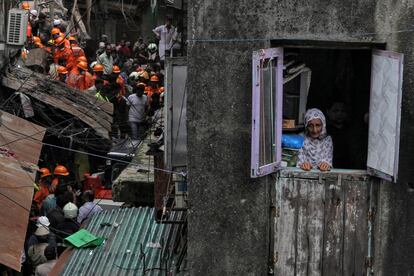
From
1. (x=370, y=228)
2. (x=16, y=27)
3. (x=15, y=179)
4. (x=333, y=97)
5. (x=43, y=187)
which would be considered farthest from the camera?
(x=16, y=27)

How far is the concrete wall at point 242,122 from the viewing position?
20.1 feet

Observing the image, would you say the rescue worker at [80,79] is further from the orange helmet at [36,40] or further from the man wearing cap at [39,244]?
the man wearing cap at [39,244]

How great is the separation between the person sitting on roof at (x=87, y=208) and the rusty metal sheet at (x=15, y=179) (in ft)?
4.32

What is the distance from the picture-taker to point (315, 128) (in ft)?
21.6

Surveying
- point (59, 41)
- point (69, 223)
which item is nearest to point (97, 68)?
point (59, 41)

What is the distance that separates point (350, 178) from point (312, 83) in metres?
2.01

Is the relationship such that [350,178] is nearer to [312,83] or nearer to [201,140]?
[201,140]

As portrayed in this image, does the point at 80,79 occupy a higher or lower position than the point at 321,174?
higher

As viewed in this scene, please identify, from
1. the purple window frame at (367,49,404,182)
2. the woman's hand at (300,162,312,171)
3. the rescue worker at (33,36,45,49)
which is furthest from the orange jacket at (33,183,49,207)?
the rescue worker at (33,36,45,49)

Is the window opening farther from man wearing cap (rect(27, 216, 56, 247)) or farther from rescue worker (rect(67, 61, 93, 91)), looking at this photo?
rescue worker (rect(67, 61, 93, 91))

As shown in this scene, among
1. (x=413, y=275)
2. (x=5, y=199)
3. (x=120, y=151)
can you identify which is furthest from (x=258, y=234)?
(x=120, y=151)

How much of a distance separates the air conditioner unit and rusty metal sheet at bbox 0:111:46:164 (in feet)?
11.2

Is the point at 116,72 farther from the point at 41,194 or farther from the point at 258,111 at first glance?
the point at 258,111

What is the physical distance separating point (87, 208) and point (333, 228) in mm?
7171
